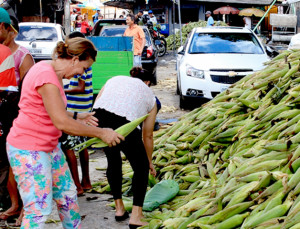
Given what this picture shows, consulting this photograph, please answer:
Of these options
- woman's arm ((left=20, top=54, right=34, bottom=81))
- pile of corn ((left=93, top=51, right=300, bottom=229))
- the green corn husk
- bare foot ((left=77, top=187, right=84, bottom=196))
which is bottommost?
bare foot ((left=77, top=187, right=84, bottom=196))

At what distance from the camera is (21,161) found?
3.23 meters

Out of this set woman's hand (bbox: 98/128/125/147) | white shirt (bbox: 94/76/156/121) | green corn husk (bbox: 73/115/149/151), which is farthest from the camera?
white shirt (bbox: 94/76/156/121)

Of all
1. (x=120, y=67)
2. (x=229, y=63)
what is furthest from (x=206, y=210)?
(x=229, y=63)

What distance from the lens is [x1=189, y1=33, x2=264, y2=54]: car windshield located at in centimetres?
1091

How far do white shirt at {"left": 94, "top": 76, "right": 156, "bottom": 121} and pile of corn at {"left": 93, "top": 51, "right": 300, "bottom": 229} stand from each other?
99 centimetres

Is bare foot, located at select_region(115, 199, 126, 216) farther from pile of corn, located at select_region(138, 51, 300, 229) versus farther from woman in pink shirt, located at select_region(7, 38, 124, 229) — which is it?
woman in pink shirt, located at select_region(7, 38, 124, 229)

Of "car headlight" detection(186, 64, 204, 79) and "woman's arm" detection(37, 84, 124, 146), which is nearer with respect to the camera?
"woman's arm" detection(37, 84, 124, 146)

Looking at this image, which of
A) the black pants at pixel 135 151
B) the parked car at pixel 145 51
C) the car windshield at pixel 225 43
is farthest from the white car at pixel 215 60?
the black pants at pixel 135 151

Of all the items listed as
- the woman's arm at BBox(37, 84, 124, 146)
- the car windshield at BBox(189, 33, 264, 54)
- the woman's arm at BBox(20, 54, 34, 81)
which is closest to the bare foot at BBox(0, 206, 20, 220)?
the woman's arm at BBox(20, 54, 34, 81)

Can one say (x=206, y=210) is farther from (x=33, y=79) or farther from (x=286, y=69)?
(x=286, y=69)

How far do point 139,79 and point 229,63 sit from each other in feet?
19.4

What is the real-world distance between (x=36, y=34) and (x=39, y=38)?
0.21 meters

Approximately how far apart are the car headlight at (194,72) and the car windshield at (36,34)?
7.31 m

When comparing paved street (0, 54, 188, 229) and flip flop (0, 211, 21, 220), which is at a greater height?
flip flop (0, 211, 21, 220)
